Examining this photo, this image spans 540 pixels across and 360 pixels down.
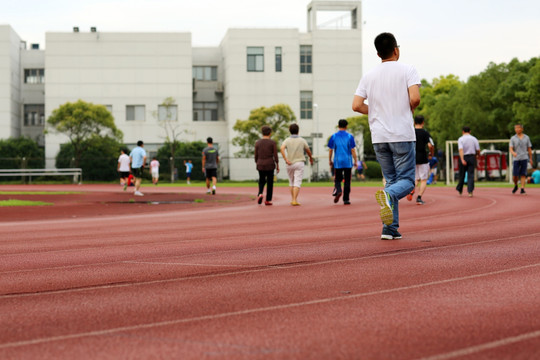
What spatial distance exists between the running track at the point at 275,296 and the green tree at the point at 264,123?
5255cm

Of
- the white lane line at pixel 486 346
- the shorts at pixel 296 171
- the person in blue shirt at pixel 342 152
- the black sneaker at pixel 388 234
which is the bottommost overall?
the white lane line at pixel 486 346

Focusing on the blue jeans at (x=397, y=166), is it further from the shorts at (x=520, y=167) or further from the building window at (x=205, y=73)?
the building window at (x=205, y=73)

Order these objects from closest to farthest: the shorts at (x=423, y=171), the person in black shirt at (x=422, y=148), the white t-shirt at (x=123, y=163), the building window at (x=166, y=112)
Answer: the person in black shirt at (x=422, y=148) < the shorts at (x=423, y=171) < the white t-shirt at (x=123, y=163) < the building window at (x=166, y=112)

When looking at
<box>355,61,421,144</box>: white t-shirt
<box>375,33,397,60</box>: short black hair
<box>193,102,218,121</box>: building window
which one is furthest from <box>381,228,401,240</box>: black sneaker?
<box>193,102,218,121</box>: building window

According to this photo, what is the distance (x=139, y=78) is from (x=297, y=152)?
5461 centimetres

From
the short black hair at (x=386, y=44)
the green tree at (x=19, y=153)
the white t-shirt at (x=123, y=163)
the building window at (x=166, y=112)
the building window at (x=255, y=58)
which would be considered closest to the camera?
the short black hair at (x=386, y=44)

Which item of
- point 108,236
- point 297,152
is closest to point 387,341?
point 108,236

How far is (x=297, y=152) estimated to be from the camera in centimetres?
1839

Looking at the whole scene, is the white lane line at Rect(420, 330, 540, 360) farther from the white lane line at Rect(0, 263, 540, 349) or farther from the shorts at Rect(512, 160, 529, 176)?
the shorts at Rect(512, 160, 529, 176)

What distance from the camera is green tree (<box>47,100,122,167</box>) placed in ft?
195

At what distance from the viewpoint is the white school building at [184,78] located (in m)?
69.6

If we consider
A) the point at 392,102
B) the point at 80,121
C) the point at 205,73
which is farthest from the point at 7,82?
the point at 392,102

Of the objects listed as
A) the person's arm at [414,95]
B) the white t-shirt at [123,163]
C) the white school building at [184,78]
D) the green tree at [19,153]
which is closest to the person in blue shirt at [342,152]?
the person's arm at [414,95]

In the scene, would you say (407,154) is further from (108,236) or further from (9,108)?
(9,108)
